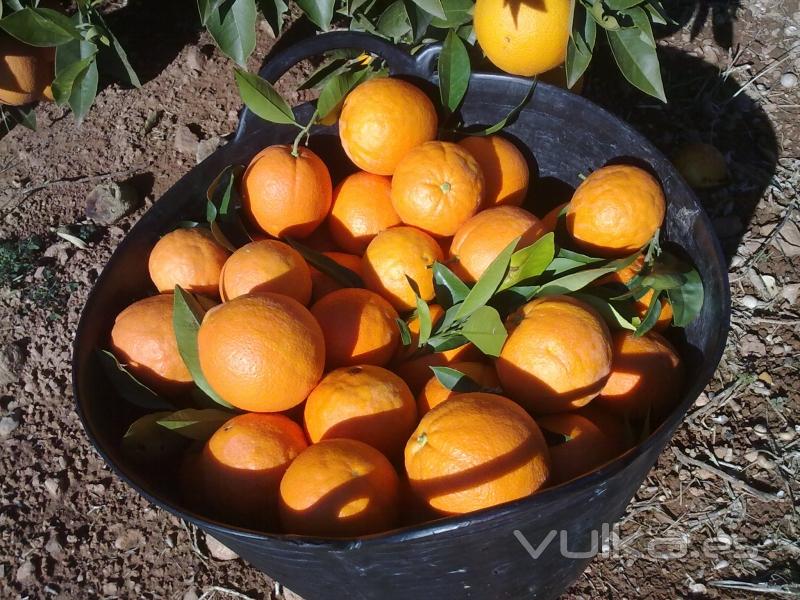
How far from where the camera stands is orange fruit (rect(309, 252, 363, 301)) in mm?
1652

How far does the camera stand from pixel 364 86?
1.66m

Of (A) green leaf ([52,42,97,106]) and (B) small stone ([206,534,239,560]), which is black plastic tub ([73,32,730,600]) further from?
(A) green leaf ([52,42,97,106])

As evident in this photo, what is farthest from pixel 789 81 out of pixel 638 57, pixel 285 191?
pixel 285 191

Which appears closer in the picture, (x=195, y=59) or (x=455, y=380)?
(x=455, y=380)

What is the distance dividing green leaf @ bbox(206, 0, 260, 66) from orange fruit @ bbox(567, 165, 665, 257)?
3.21 feet

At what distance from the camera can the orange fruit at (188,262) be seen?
62.9 inches

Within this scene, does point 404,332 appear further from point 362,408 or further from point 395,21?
point 395,21

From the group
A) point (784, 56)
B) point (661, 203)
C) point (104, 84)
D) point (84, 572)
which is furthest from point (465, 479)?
point (104, 84)

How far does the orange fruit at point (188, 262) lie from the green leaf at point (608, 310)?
31.0 inches

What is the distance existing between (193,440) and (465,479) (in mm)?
643

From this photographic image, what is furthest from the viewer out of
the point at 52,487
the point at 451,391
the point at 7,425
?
the point at 7,425

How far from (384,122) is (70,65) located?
1.28 metres

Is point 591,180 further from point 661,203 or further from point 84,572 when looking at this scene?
point 84,572

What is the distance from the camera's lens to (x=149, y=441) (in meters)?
1.42
